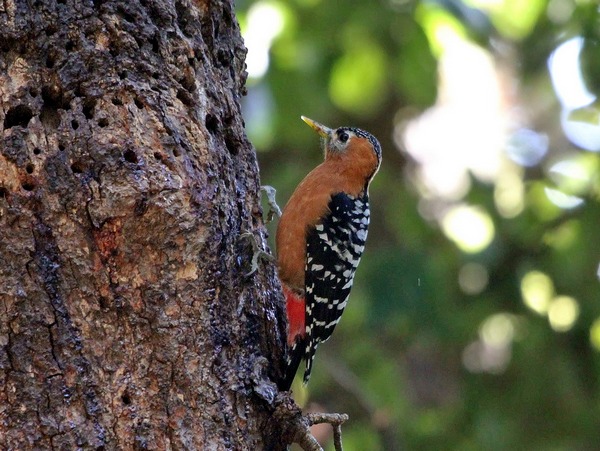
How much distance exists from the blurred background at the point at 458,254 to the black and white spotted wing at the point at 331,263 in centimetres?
88

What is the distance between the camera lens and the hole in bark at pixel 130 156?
3.30 meters

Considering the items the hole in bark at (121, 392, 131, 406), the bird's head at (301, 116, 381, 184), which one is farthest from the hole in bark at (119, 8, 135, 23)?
the bird's head at (301, 116, 381, 184)

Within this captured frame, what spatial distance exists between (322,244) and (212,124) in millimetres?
1437

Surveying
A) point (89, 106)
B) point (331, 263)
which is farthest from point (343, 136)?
point (89, 106)

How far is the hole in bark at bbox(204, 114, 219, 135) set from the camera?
147 inches

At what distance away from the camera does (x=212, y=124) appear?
148 inches

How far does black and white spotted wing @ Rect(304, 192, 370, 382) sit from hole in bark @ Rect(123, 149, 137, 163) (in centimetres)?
151

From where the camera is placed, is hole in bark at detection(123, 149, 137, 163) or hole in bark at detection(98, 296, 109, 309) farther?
hole in bark at detection(123, 149, 137, 163)

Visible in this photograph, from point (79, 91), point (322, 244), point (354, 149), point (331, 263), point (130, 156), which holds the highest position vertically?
point (354, 149)

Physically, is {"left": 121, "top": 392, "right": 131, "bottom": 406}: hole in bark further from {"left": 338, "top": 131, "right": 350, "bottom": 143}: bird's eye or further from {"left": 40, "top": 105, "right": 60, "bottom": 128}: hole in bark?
{"left": 338, "top": 131, "right": 350, "bottom": 143}: bird's eye

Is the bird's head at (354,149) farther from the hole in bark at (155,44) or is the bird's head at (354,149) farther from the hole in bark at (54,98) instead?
the hole in bark at (54,98)

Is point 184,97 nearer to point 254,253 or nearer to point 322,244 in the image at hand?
point 254,253

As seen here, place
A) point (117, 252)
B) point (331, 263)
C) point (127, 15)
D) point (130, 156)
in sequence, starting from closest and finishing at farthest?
1. point (117, 252)
2. point (130, 156)
3. point (127, 15)
4. point (331, 263)

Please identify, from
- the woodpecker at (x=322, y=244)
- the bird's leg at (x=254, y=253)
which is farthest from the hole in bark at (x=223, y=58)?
the woodpecker at (x=322, y=244)
